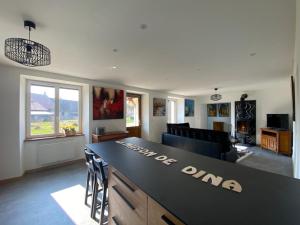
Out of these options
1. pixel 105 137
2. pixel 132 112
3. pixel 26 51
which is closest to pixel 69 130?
pixel 105 137

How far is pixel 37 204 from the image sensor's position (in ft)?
7.88

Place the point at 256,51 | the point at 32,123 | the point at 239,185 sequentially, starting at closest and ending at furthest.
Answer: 1. the point at 239,185
2. the point at 256,51
3. the point at 32,123

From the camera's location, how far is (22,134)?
3613 mm

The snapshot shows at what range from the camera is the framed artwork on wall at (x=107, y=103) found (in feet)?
15.9

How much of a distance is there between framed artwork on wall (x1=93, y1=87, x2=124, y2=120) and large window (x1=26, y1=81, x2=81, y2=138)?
0.56 meters

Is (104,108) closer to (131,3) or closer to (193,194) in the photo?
(131,3)

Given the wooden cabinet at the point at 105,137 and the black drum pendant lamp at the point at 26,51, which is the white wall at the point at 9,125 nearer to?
the wooden cabinet at the point at 105,137

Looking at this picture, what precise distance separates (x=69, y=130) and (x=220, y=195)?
4514 mm

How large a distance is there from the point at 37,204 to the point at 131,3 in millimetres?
3155

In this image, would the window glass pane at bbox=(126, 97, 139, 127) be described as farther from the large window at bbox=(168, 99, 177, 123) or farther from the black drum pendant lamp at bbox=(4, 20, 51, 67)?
the black drum pendant lamp at bbox=(4, 20, 51, 67)

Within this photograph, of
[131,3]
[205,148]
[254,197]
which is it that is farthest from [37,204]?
[205,148]

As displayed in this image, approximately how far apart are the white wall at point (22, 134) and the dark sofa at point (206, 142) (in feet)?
8.44

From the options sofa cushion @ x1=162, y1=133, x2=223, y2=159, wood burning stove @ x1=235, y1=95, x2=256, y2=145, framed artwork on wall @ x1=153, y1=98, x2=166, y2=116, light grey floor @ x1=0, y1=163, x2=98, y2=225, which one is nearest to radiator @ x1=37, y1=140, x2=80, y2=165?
light grey floor @ x1=0, y1=163, x2=98, y2=225

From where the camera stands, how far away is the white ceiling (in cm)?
154
